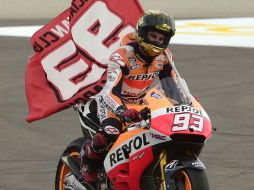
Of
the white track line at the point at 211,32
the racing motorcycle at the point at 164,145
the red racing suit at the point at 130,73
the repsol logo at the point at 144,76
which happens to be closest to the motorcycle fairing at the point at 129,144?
the racing motorcycle at the point at 164,145

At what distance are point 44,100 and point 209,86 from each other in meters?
7.64

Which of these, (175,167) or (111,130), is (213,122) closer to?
(111,130)

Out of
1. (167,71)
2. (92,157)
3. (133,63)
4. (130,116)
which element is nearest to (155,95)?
(130,116)

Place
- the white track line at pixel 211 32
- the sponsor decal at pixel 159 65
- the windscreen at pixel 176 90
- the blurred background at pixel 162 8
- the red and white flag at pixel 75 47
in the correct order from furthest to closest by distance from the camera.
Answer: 1. the blurred background at pixel 162 8
2. the white track line at pixel 211 32
3. the red and white flag at pixel 75 47
4. the sponsor decal at pixel 159 65
5. the windscreen at pixel 176 90

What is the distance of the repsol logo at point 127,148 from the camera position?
7.30 m

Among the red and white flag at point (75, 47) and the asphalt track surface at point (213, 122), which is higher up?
the red and white flag at point (75, 47)

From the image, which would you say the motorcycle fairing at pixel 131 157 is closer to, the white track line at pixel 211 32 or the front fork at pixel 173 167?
the front fork at pixel 173 167

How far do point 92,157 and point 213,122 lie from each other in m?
5.34

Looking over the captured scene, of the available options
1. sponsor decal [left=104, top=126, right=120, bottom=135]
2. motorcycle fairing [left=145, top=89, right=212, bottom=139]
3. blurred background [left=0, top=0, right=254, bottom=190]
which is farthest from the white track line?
motorcycle fairing [left=145, top=89, right=212, bottom=139]

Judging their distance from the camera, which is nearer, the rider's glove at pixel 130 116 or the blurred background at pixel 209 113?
the rider's glove at pixel 130 116

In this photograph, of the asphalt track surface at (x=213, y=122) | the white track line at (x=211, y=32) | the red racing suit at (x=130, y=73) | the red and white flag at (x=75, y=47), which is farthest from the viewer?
the white track line at (x=211, y=32)

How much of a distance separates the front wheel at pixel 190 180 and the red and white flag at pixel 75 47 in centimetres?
226

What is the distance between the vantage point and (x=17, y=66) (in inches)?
744

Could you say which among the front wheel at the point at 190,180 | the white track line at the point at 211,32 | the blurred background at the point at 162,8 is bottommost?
the blurred background at the point at 162,8
